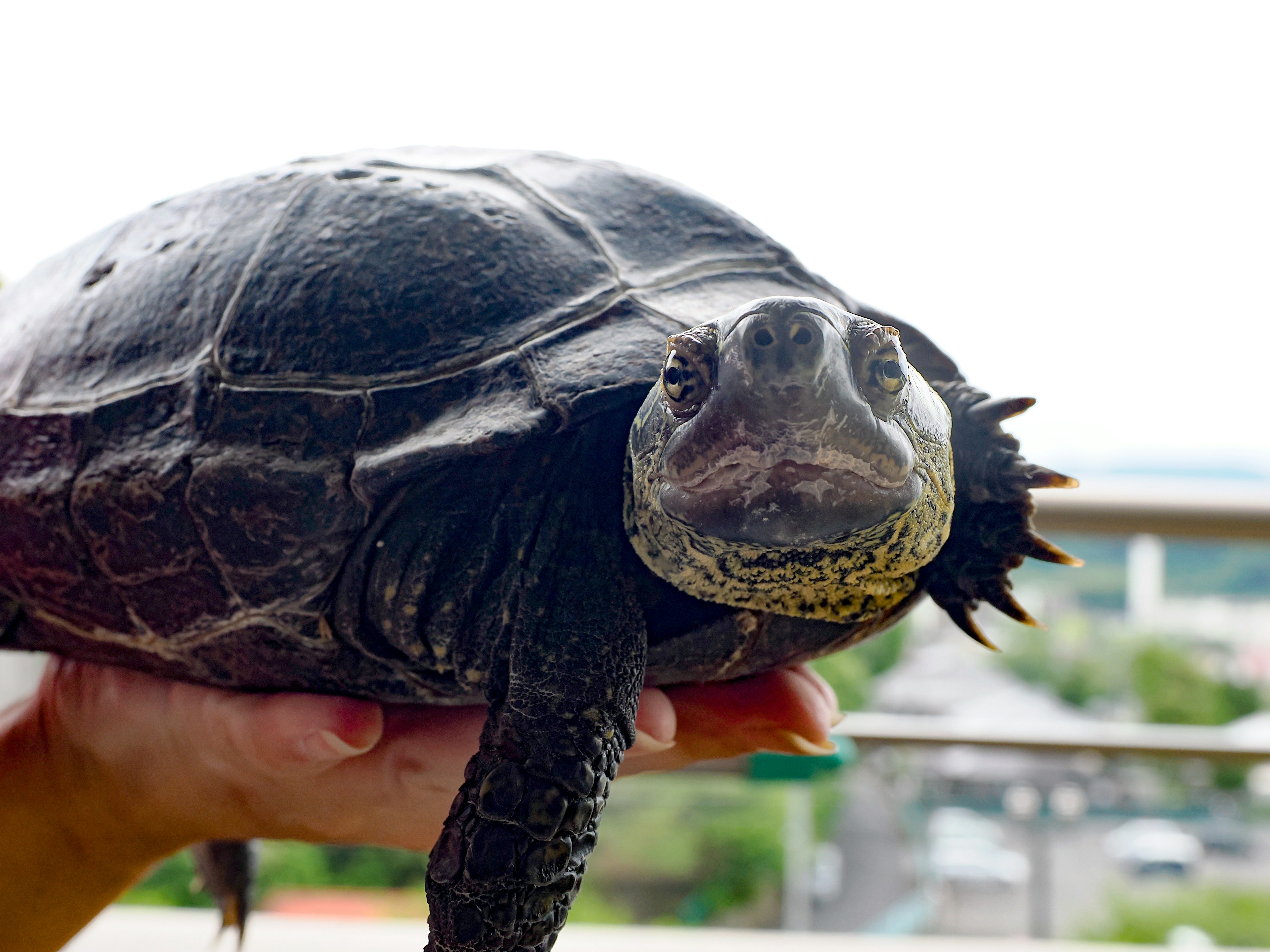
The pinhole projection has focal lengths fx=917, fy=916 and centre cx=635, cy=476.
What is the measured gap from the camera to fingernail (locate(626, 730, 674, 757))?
0.77 m

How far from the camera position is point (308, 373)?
2.47 feet

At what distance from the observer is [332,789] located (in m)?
0.91

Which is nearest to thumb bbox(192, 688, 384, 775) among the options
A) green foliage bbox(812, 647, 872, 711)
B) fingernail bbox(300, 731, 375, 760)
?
fingernail bbox(300, 731, 375, 760)

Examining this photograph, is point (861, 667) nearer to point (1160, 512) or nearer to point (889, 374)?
point (1160, 512)

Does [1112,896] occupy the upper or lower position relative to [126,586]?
lower

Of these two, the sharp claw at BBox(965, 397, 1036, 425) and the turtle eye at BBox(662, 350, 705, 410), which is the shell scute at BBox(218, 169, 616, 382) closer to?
the turtle eye at BBox(662, 350, 705, 410)

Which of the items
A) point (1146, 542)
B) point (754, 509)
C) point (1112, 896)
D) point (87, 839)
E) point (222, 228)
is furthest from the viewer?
point (1112, 896)

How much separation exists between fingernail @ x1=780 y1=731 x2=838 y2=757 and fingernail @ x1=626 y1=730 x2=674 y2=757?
0.39 ft

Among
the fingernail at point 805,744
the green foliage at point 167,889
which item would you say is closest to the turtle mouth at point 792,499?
the fingernail at point 805,744

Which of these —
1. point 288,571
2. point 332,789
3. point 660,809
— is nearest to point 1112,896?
point 660,809

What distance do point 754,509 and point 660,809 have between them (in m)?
2.67

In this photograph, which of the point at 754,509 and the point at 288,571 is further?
the point at 288,571

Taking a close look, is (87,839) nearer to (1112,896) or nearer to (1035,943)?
(1035,943)

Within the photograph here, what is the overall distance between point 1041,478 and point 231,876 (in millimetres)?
1263
